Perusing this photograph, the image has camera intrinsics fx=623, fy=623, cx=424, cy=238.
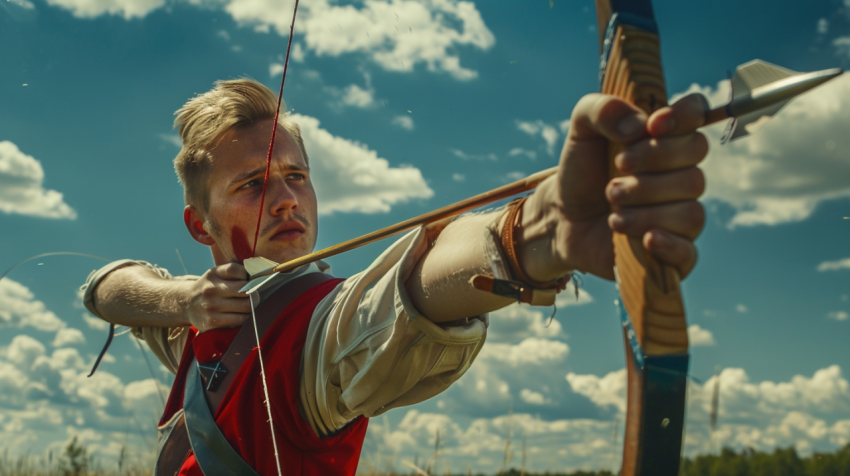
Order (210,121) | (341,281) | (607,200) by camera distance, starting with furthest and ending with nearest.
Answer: (210,121), (341,281), (607,200)

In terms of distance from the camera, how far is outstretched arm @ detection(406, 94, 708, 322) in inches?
36.0

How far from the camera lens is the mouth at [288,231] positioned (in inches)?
91.9

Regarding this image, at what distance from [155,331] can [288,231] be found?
1.14 metres

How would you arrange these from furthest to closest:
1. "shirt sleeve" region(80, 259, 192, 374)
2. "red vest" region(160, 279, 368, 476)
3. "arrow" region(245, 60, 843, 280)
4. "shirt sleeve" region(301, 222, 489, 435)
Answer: "shirt sleeve" region(80, 259, 192, 374) → "red vest" region(160, 279, 368, 476) → "shirt sleeve" region(301, 222, 489, 435) → "arrow" region(245, 60, 843, 280)

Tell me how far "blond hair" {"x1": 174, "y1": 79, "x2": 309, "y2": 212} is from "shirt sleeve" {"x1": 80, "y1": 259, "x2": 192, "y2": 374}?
488mm

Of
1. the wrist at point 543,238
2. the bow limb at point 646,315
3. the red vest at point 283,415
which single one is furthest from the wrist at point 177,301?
the bow limb at point 646,315

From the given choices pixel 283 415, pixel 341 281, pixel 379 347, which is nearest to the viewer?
pixel 379 347

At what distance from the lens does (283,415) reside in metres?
1.82

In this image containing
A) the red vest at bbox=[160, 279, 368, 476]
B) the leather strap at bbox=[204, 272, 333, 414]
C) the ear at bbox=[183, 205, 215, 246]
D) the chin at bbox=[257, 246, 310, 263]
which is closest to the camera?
the red vest at bbox=[160, 279, 368, 476]

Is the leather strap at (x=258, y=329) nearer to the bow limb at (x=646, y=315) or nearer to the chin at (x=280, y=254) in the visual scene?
the chin at (x=280, y=254)

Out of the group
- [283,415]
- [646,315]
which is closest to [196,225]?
[283,415]

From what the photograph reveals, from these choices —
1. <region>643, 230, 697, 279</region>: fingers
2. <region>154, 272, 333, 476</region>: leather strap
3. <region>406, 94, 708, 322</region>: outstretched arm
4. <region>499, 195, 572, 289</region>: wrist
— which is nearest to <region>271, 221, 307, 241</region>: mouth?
<region>154, 272, 333, 476</region>: leather strap

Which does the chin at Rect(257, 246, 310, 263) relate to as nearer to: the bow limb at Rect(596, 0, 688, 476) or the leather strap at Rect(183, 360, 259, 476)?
the leather strap at Rect(183, 360, 259, 476)

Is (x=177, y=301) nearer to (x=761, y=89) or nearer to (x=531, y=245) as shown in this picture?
(x=531, y=245)
